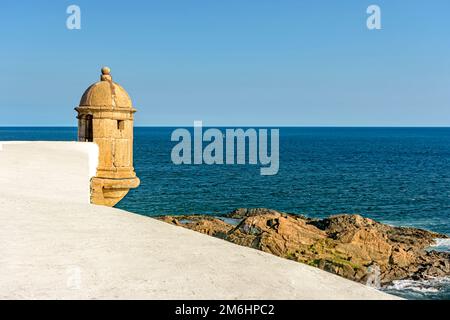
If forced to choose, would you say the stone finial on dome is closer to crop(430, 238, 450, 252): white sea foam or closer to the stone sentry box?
the stone sentry box

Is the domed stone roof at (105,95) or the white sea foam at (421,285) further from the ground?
the domed stone roof at (105,95)

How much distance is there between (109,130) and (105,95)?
852 mm

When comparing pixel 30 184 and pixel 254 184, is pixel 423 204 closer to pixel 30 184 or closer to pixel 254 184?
pixel 254 184

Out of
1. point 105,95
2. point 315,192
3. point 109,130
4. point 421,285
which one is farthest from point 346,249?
point 315,192

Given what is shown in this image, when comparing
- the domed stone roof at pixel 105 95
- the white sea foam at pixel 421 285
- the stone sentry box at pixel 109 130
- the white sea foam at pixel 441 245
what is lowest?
the white sea foam at pixel 441 245

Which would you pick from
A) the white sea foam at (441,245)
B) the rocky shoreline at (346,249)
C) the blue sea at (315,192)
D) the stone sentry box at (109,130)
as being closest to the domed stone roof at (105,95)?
the stone sentry box at (109,130)

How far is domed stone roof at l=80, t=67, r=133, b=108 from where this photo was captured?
1308 centimetres

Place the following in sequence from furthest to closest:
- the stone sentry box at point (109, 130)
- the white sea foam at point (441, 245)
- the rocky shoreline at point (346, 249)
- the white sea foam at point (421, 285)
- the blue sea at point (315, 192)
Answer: the blue sea at point (315, 192) < the white sea foam at point (441, 245) < the rocky shoreline at point (346, 249) < the white sea foam at point (421, 285) < the stone sentry box at point (109, 130)

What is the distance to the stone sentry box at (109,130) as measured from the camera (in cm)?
1302

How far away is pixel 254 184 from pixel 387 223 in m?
20.7

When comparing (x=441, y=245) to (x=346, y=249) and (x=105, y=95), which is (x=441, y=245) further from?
(x=105, y=95)

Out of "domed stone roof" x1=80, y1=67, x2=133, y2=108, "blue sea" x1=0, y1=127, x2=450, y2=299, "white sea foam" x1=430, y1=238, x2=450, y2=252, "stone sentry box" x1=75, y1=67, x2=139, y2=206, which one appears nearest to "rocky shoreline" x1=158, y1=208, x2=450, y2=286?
"white sea foam" x1=430, y1=238, x2=450, y2=252

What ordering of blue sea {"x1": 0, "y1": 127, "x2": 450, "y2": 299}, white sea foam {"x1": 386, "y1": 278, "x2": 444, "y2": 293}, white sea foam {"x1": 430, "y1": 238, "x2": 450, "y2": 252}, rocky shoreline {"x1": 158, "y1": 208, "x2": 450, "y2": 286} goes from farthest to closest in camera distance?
blue sea {"x1": 0, "y1": 127, "x2": 450, "y2": 299}
white sea foam {"x1": 430, "y1": 238, "x2": 450, "y2": 252}
rocky shoreline {"x1": 158, "y1": 208, "x2": 450, "y2": 286}
white sea foam {"x1": 386, "y1": 278, "x2": 444, "y2": 293}

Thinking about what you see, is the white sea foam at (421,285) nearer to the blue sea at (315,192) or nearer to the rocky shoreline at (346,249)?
the blue sea at (315,192)
